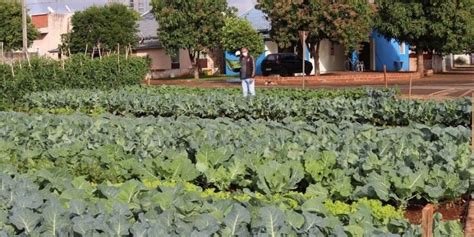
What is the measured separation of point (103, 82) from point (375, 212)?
59.4 ft

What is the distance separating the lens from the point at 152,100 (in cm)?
1581

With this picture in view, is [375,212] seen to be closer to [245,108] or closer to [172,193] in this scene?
[172,193]

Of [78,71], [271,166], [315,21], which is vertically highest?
[315,21]

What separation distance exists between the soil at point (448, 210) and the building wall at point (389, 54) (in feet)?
140

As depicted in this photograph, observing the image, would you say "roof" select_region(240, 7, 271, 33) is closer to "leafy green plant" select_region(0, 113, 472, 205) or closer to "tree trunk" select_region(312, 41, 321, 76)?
"tree trunk" select_region(312, 41, 321, 76)

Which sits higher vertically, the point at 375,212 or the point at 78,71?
the point at 78,71

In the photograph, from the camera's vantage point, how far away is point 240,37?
117 feet

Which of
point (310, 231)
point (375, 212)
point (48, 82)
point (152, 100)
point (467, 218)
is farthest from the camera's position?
point (48, 82)

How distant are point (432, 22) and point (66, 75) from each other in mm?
22703

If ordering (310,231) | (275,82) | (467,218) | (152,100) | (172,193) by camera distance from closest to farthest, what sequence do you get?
1. (310,231)
2. (172,193)
3. (467,218)
4. (152,100)
5. (275,82)

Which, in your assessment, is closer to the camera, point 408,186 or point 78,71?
point 408,186

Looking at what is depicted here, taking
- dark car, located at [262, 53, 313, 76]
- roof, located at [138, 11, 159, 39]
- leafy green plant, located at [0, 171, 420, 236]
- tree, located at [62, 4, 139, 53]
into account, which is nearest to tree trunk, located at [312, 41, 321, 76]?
dark car, located at [262, 53, 313, 76]

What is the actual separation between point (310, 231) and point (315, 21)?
103 ft

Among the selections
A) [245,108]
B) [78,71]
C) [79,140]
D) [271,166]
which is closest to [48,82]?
[78,71]
